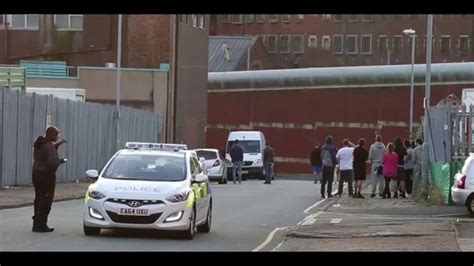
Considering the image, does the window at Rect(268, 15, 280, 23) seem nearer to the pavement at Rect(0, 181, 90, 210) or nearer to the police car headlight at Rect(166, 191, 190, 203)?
the pavement at Rect(0, 181, 90, 210)

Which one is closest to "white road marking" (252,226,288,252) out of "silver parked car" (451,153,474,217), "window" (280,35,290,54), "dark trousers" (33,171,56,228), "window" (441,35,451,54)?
"dark trousers" (33,171,56,228)

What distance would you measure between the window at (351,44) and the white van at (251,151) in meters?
46.1

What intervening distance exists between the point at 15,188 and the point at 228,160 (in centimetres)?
2188

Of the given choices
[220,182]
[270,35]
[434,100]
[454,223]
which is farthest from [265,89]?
[454,223]

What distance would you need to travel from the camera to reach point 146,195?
15.3 m

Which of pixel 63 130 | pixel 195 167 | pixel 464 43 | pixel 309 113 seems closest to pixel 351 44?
pixel 464 43

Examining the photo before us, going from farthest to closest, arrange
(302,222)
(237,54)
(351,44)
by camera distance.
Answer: (351,44) → (237,54) → (302,222)

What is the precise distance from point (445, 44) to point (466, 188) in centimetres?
7700

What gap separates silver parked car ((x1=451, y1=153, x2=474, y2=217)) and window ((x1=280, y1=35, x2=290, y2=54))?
81.8 metres

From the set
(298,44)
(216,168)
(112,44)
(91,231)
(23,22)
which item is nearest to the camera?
(91,231)

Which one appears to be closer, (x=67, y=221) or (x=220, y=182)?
(x=67, y=221)

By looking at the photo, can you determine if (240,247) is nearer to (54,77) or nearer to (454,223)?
(454,223)

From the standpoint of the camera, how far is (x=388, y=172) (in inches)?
1088

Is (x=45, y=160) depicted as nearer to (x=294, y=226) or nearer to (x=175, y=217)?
(x=175, y=217)
